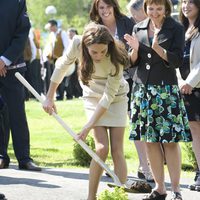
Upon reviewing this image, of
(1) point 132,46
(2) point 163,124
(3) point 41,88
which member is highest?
(1) point 132,46

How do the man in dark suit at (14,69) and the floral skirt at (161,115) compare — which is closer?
the floral skirt at (161,115)

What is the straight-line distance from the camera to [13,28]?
30.4 ft

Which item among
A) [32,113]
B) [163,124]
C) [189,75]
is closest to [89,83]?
[163,124]

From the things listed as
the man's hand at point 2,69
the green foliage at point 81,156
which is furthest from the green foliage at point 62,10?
the man's hand at point 2,69

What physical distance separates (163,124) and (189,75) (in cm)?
99

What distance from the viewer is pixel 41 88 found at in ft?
81.2

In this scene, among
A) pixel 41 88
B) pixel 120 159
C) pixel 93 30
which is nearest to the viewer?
pixel 93 30

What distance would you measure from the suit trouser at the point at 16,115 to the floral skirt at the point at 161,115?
7.55 feet

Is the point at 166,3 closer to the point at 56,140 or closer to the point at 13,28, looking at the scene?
the point at 13,28

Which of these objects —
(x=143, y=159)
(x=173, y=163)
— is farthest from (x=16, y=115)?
(x=173, y=163)

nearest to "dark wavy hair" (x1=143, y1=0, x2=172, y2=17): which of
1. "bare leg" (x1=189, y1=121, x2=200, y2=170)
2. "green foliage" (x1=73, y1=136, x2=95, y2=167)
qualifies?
"bare leg" (x1=189, y1=121, x2=200, y2=170)

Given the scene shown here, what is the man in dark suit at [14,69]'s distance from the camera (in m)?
9.21

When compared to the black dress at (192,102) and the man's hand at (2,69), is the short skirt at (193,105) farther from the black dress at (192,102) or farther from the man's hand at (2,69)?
the man's hand at (2,69)

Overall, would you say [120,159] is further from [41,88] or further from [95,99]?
[41,88]
